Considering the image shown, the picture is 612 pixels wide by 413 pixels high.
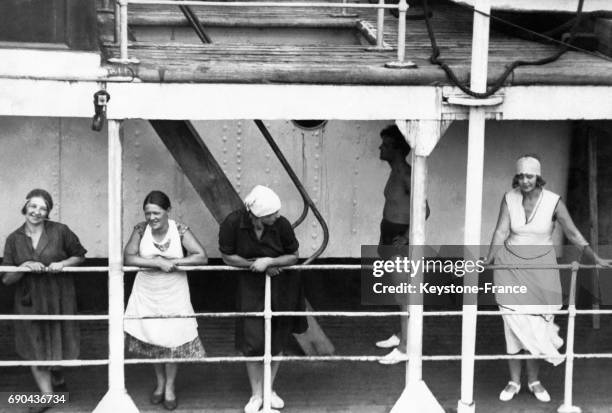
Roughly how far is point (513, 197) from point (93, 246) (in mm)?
3722

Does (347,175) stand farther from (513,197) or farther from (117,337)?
(117,337)

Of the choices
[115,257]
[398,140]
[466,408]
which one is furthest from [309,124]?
[466,408]

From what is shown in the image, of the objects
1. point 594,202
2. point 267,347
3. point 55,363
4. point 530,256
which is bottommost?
point 55,363

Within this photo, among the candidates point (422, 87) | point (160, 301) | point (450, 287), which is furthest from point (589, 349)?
point (160, 301)

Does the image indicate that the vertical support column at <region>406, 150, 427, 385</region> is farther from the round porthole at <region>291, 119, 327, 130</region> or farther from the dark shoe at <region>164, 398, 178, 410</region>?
the round porthole at <region>291, 119, 327, 130</region>

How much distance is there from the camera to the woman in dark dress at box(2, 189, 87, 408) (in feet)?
25.6

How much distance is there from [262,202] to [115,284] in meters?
1.08

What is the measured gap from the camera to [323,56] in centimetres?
837

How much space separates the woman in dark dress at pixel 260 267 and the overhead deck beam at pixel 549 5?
246cm

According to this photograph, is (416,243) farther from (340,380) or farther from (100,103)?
(100,103)

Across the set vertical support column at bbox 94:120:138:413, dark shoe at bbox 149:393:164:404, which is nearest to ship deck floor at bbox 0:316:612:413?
dark shoe at bbox 149:393:164:404

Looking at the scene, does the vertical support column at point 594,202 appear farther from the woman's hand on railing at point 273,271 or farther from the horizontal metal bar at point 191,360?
the horizontal metal bar at point 191,360

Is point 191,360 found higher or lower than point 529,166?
lower

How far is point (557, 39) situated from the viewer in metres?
9.41
